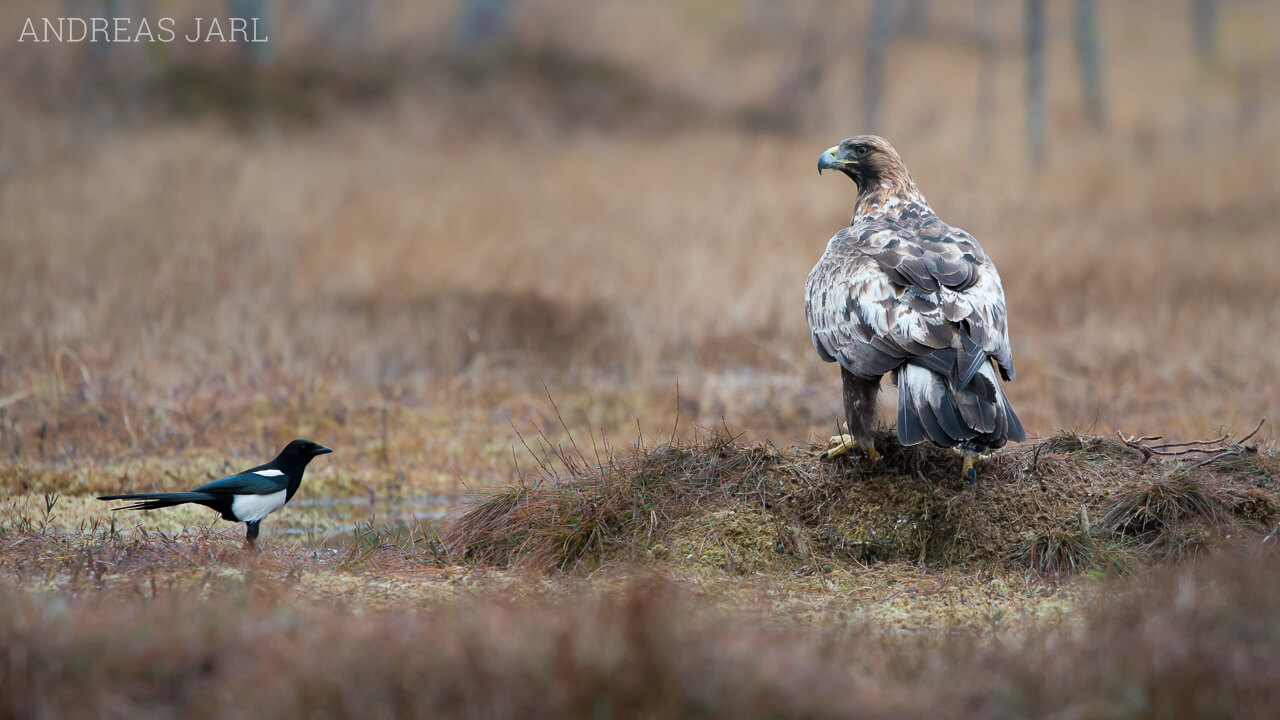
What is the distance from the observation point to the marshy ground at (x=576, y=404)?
9.12 feet

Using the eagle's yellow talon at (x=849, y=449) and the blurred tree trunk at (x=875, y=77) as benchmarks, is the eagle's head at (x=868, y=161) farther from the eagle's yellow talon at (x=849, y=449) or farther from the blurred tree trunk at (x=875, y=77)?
the blurred tree trunk at (x=875, y=77)

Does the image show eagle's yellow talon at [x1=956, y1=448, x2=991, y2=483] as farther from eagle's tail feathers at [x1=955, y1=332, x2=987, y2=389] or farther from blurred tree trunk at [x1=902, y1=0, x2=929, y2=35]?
blurred tree trunk at [x1=902, y1=0, x2=929, y2=35]

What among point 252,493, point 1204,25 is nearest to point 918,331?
point 252,493

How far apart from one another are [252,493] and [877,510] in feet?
8.71

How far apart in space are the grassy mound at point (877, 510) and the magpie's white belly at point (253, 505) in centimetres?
76

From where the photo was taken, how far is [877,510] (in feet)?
16.5

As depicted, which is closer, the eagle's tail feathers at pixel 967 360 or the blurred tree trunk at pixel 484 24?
the eagle's tail feathers at pixel 967 360

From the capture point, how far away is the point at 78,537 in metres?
4.80

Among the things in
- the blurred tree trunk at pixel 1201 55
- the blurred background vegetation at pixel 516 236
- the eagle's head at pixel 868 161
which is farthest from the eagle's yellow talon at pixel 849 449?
the blurred tree trunk at pixel 1201 55

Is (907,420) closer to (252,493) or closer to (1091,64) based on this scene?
(252,493)

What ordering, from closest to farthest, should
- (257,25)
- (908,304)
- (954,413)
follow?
(954,413) → (908,304) → (257,25)

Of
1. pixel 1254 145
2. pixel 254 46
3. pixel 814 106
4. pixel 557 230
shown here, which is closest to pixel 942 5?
pixel 1254 145

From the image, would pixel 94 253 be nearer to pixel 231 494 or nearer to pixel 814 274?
pixel 231 494

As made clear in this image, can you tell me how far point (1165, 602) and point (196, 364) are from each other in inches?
288
